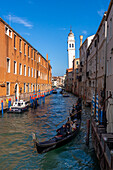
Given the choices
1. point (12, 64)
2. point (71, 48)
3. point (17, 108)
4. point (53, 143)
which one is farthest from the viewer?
point (71, 48)

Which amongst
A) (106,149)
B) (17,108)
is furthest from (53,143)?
(17,108)

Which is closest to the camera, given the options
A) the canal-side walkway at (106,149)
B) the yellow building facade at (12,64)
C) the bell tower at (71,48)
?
the canal-side walkway at (106,149)

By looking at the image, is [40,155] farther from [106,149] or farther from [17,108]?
[17,108]

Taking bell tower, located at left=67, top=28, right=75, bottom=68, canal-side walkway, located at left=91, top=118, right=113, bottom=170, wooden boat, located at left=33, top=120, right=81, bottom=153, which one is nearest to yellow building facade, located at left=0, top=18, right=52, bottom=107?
wooden boat, located at left=33, top=120, right=81, bottom=153

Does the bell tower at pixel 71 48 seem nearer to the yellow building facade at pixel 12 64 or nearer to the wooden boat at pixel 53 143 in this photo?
the yellow building facade at pixel 12 64

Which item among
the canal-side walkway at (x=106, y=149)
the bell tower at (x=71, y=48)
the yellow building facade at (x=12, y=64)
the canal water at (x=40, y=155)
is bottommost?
the canal water at (x=40, y=155)

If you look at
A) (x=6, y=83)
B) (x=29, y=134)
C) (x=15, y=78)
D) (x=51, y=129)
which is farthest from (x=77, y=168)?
(x=15, y=78)

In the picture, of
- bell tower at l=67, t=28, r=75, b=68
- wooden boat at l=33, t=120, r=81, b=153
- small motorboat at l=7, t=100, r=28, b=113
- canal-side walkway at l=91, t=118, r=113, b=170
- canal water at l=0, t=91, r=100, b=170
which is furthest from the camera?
bell tower at l=67, t=28, r=75, b=68

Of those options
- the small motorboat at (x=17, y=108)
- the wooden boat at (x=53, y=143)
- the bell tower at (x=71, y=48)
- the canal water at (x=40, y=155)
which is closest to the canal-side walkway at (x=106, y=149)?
the canal water at (x=40, y=155)

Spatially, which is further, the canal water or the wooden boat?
the wooden boat

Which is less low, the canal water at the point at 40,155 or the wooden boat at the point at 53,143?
the wooden boat at the point at 53,143

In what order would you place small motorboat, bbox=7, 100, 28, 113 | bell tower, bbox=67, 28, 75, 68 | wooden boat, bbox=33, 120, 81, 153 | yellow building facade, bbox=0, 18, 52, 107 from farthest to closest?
bell tower, bbox=67, 28, 75, 68, yellow building facade, bbox=0, 18, 52, 107, small motorboat, bbox=7, 100, 28, 113, wooden boat, bbox=33, 120, 81, 153

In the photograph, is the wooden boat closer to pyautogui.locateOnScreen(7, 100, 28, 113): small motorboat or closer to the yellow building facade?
pyautogui.locateOnScreen(7, 100, 28, 113): small motorboat

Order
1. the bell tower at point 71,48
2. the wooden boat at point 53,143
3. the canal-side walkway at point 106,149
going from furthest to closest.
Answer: the bell tower at point 71,48
the wooden boat at point 53,143
the canal-side walkway at point 106,149
